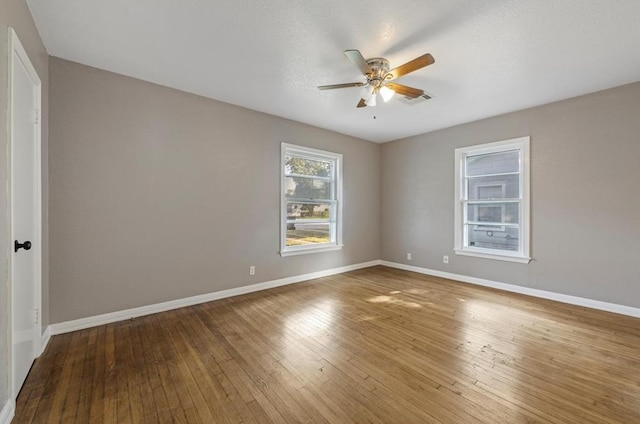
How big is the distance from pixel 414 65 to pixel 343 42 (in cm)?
65

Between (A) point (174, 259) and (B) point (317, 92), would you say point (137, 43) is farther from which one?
(A) point (174, 259)

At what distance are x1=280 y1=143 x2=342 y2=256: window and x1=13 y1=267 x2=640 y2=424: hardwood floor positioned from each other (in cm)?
150

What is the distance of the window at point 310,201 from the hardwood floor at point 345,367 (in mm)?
1498

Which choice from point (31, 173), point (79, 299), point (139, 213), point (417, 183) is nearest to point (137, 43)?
point (31, 173)

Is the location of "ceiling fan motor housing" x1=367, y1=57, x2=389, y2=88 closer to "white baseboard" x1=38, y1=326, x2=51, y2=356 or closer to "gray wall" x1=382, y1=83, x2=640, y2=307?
"gray wall" x1=382, y1=83, x2=640, y2=307

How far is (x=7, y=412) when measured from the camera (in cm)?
152

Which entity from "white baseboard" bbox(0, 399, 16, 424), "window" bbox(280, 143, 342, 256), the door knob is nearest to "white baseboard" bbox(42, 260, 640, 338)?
"window" bbox(280, 143, 342, 256)

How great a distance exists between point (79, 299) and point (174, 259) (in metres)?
0.92

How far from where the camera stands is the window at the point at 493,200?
3961mm

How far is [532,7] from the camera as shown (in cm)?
196

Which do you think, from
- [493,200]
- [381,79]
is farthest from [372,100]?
[493,200]

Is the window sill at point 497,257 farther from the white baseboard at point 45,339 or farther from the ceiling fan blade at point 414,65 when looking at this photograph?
the white baseboard at point 45,339

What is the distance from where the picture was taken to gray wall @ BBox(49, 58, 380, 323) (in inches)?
105

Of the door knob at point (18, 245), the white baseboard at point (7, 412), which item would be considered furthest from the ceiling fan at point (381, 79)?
the white baseboard at point (7, 412)
